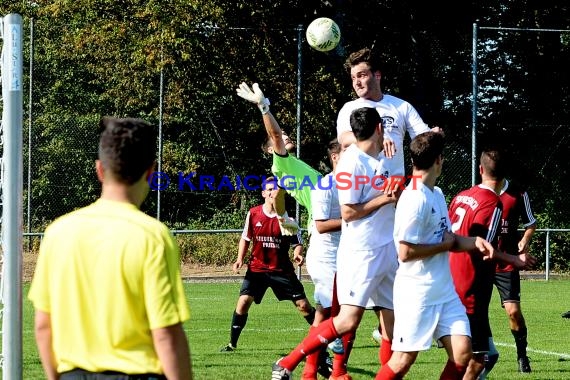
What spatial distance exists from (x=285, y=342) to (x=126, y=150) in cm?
765

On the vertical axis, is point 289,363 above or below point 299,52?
below

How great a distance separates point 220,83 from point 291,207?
132 inches

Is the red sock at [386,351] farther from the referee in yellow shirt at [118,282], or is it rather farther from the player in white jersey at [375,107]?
the referee in yellow shirt at [118,282]

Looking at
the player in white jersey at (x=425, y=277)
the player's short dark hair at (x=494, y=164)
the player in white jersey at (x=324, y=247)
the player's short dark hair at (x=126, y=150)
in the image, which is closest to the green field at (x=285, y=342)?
the player in white jersey at (x=324, y=247)

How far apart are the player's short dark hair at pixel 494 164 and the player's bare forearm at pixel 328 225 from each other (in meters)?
1.21

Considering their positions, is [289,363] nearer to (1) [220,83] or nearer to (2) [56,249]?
(2) [56,249]

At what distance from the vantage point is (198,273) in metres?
21.2

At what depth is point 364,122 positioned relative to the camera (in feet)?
22.9

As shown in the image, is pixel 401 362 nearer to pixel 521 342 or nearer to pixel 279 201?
pixel 521 342

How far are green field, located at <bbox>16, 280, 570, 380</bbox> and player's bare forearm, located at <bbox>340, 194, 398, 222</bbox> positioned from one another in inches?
72.1

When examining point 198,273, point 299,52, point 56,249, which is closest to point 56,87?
point 198,273

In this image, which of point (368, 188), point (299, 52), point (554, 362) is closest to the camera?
point (368, 188)

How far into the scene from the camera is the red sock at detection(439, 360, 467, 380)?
611 cm

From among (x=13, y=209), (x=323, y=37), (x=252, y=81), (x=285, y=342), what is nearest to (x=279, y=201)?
(x=285, y=342)
